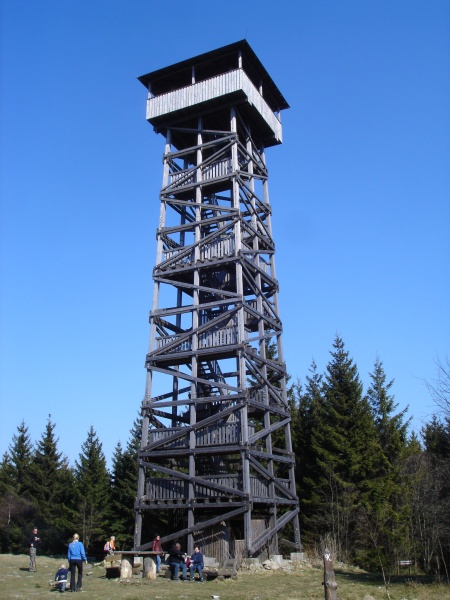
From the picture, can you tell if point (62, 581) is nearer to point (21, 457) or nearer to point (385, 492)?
point (385, 492)

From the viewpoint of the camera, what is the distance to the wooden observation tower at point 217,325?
70.6 ft

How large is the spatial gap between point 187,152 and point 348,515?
19467 mm

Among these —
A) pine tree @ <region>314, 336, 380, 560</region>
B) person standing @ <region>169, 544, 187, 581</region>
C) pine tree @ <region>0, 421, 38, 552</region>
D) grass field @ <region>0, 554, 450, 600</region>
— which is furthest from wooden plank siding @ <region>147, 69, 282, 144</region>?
pine tree @ <region>0, 421, 38, 552</region>

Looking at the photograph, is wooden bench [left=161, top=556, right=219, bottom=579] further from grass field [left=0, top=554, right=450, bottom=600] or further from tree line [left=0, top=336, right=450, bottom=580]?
tree line [left=0, top=336, right=450, bottom=580]

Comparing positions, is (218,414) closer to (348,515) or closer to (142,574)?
(142,574)

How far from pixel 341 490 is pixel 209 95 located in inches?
818

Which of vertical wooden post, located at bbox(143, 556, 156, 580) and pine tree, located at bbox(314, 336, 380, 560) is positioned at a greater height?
pine tree, located at bbox(314, 336, 380, 560)

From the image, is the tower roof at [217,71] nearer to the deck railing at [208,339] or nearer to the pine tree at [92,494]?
the deck railing at [208,339]

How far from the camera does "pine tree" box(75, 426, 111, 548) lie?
1441 inches

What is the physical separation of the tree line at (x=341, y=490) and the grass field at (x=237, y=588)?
4.66 m

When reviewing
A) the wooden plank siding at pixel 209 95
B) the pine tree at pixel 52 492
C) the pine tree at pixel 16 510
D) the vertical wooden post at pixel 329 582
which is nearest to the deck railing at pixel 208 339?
the wooden plank siding at pixel 209 95

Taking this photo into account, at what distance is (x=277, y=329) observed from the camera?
26875 mm

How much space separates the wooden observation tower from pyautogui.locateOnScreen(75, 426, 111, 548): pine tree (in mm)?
12655

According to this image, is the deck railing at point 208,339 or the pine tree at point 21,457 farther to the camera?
the pine tree at point 21,457
